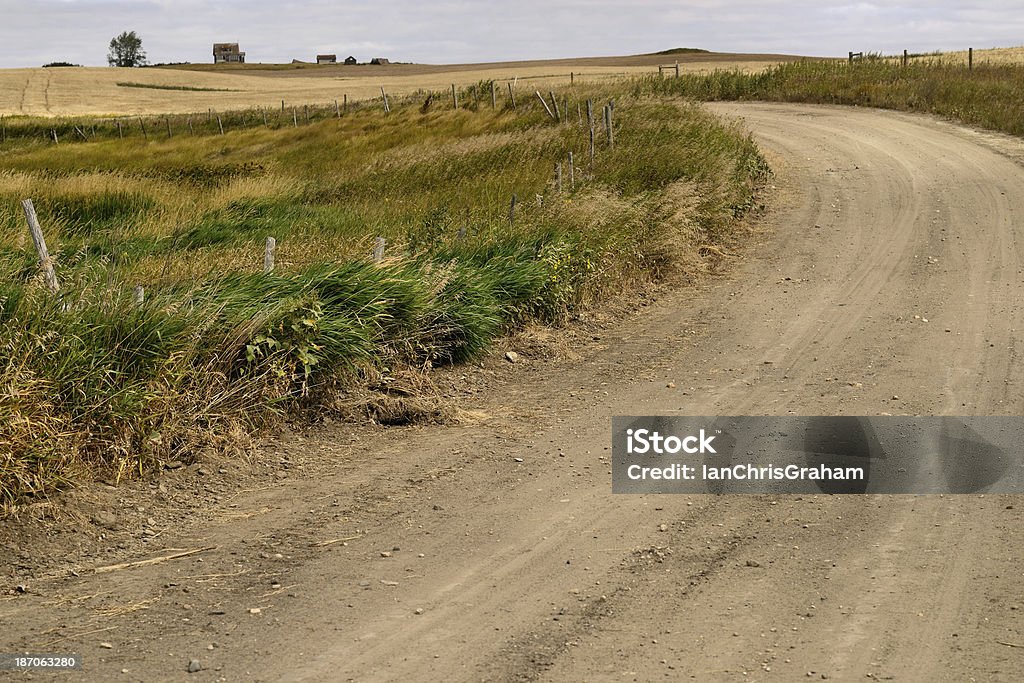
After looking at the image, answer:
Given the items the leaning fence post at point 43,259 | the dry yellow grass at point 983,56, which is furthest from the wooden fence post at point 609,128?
the dry yellow grass at point 983,56

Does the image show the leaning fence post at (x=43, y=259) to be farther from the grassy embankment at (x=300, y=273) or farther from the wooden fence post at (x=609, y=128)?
the wooden fence post at (x=609, y=128)

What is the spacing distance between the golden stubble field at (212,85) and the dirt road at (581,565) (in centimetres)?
4445

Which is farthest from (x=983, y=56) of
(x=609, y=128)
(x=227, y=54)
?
(x=227, y=54)

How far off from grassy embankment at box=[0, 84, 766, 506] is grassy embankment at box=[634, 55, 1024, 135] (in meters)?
8.13

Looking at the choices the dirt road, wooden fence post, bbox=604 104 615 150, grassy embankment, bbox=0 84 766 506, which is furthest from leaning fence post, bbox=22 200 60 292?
wooden fence post, bbox=604 104 615 150

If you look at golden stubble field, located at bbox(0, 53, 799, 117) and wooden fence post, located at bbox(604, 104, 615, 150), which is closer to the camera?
wooden fence post, located at bbox(604, 104, 615, 150)

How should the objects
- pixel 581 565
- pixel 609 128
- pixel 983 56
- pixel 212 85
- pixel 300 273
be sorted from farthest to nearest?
pixel 212 85, pixel 983 56, pixel 609 128, pixel 300 273, pixel 581 565

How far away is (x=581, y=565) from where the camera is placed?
228 inches

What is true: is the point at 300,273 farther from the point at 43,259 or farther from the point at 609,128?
the point at 609,128

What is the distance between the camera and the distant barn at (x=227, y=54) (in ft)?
484

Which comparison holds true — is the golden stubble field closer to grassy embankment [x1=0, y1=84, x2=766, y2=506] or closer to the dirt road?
grassy embankment [x1=0, y1=84, x2=766, y2=506]

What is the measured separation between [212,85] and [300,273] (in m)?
80.9

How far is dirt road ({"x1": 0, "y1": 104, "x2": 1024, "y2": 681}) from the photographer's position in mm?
4844

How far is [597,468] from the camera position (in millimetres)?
7270
